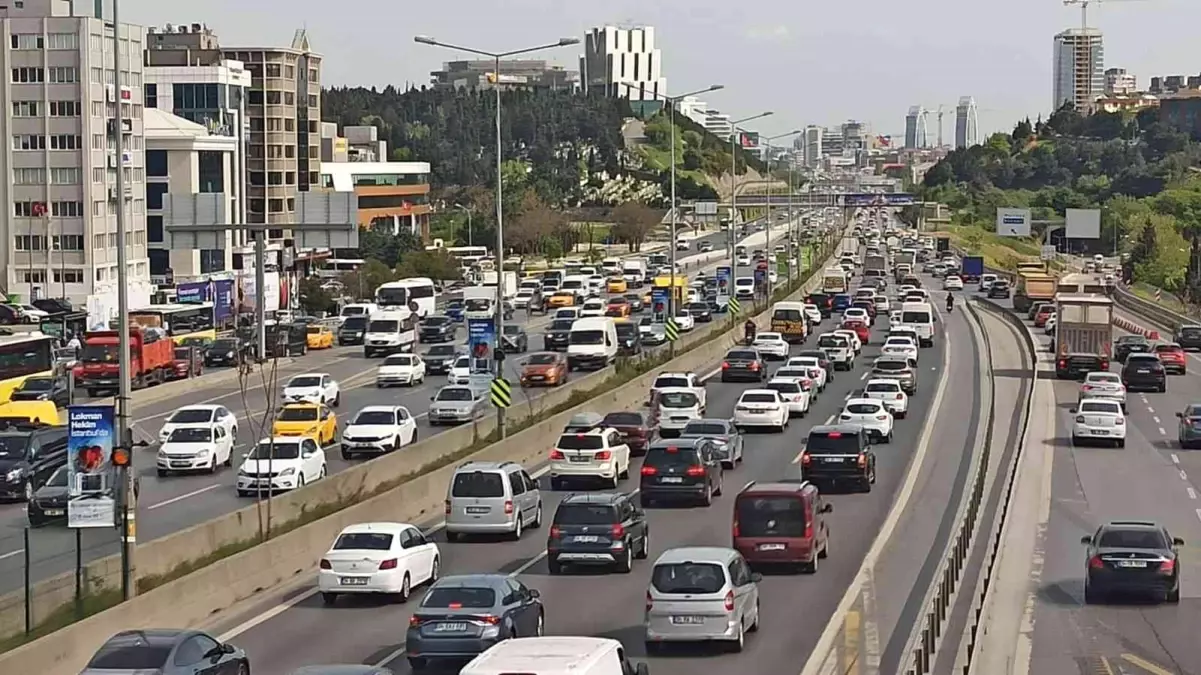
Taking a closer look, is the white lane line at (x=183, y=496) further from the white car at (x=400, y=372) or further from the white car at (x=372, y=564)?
the white car at (x=400, y=372)

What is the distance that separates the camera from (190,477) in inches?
1610

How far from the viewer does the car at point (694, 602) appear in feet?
71.8

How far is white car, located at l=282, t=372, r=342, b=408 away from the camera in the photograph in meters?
52.7

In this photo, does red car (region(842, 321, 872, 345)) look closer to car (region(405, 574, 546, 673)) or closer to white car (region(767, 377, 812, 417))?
white car (region(767, 377, 812, 417))

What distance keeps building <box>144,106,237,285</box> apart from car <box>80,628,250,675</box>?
327 feet

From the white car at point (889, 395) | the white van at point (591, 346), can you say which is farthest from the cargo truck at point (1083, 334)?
the white van at point (591, 346)

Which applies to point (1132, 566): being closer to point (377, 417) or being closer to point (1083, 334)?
point (377, 417)

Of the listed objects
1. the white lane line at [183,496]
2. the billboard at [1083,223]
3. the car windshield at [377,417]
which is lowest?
the white lane line at [183,496]

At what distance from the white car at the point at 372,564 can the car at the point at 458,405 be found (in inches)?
913

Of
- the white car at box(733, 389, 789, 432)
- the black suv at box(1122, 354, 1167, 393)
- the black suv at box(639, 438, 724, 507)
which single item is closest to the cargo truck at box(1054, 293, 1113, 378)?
the black suv at box(1122, 354, 1167, 393)

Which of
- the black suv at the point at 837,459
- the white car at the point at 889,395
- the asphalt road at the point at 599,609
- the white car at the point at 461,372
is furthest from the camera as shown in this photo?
the white car at the point at 461,372

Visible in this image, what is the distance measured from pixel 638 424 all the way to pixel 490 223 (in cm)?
14408

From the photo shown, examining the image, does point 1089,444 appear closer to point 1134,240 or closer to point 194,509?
point 194,509

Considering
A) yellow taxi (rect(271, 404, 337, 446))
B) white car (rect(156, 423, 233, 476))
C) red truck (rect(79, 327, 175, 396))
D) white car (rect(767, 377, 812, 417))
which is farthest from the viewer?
red truck (rect(79, 327, 175, 396))
